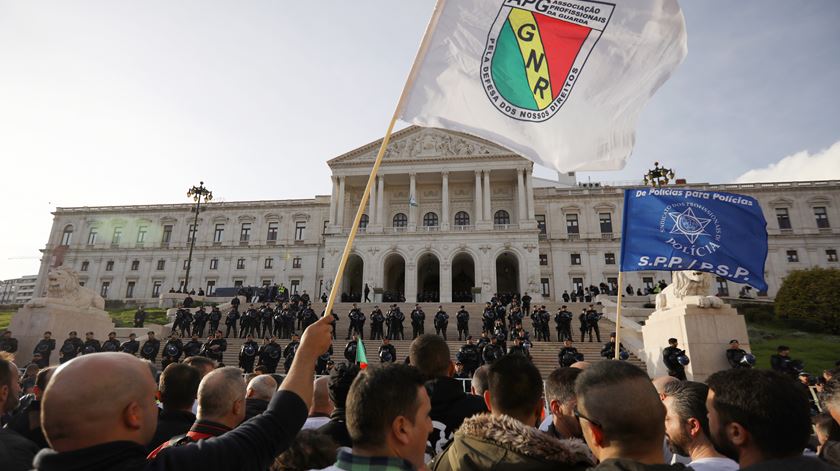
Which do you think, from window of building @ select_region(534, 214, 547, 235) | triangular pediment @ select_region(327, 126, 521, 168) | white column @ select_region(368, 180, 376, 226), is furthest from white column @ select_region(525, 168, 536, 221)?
white column @ select_region(368, 180, 376, 226)

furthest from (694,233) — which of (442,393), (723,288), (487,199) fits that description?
(723,288)

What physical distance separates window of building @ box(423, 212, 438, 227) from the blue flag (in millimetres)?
39375

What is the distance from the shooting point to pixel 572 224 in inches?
1970

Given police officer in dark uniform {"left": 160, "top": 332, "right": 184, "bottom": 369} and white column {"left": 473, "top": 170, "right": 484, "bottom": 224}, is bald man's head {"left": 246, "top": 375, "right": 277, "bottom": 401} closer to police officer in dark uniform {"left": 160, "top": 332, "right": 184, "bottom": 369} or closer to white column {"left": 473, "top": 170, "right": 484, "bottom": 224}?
police officer in dark uniform {"left": 160, "top": 332, "right": 184, "bottom": 369}

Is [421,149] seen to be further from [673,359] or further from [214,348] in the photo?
[673,359]

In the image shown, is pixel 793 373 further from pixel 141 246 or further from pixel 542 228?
pixel 141 246

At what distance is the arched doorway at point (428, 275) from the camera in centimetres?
4416

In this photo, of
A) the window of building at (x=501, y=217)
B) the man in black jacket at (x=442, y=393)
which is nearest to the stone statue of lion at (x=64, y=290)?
the man in black jacket at (x=442, y=393)

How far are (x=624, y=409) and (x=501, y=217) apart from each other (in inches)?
1807

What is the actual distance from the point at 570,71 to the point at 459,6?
1.42 meters

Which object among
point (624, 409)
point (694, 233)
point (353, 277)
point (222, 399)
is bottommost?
point (222, 399)

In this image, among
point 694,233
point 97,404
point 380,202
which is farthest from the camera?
point 380,202

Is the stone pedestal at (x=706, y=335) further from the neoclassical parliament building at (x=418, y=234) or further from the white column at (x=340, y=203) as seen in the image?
the white column at (x=340, y=203)

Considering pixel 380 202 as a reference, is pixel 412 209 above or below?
below
